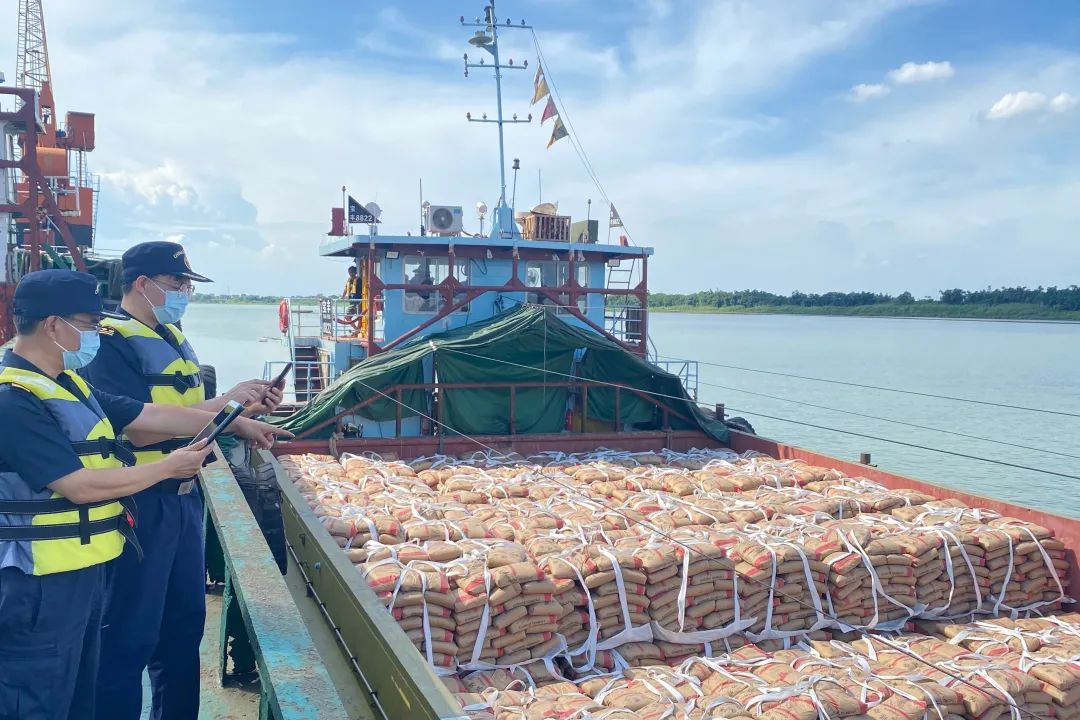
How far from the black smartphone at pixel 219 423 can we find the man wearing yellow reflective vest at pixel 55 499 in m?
0.11

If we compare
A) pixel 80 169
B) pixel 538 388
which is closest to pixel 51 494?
pixel 538 388

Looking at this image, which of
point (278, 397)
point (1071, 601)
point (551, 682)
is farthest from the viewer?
point (1071, 601)

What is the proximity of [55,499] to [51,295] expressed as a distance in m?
0.62

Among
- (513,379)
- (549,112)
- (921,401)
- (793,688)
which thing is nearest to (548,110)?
(549,112)

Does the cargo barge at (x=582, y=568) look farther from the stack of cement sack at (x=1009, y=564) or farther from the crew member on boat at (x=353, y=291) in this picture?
the crew member on boat at (x=353, y=291)

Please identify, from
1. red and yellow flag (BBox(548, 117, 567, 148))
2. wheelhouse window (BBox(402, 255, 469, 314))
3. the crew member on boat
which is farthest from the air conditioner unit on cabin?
red and yellow flag (BBox(548, 117, 567, 148))

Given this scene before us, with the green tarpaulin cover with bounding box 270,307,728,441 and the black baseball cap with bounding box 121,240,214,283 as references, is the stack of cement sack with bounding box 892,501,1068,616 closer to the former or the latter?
the green tarpaulin cover with bounding box 270,307,728,441

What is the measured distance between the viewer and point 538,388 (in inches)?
417

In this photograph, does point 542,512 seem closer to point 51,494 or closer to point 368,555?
point 368,555

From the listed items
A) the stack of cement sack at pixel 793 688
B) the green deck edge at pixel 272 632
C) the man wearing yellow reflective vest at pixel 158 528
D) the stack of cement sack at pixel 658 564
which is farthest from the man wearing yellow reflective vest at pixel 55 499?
the stack of cement sack at pixel 658 564

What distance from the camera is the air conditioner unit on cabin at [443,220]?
11594 mm

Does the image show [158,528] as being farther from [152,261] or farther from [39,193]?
[39,193]

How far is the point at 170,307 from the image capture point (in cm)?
350

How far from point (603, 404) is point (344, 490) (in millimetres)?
4474
